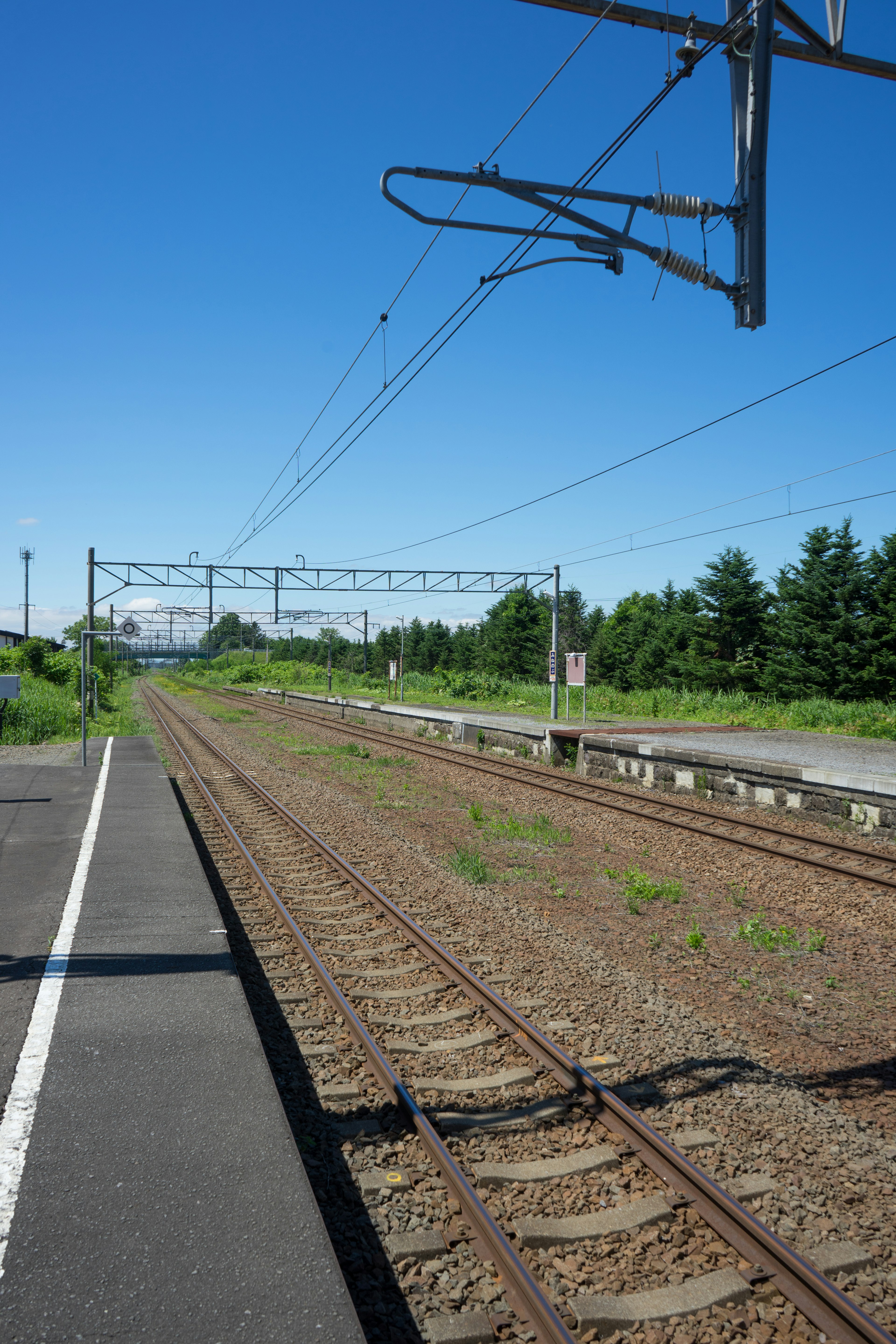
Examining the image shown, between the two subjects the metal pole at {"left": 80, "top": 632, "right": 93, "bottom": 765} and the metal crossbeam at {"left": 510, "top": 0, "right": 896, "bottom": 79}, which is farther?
the metal pole at {"left": 80, "top": 632, "right": 93, "bottom": 765}

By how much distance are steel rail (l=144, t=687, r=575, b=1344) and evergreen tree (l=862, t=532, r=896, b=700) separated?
95.7 ft

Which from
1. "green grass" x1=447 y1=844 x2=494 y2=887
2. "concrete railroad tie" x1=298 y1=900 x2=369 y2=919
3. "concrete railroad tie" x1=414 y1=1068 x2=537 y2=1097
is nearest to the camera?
"concrete railroad tie" x1=414 y1=1068 x2=537 y2=1097

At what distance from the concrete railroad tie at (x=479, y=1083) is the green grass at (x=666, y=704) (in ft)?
62.6

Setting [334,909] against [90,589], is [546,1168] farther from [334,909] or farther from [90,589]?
[90,589]

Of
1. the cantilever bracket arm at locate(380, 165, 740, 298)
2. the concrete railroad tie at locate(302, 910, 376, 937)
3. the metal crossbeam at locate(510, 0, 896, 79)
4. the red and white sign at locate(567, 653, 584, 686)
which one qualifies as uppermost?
the metal crossbeam at locate(510, 0, 896, 79)

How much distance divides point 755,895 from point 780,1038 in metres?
3.67

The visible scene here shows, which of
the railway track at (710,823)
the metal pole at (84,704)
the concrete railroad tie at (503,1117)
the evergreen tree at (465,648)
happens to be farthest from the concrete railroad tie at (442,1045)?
the evergreen tree at (465,648)

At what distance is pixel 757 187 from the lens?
533cm

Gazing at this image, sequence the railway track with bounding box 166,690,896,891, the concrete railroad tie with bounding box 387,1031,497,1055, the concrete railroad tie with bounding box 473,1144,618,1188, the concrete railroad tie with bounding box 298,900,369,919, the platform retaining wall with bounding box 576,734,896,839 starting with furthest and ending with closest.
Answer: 1. the platform retaining wall with bounding box 576,734,896,839
2. the railway track with bounding box 166,690,896,891
3. the concrete railroad tie with bounding box 298,900,369,919
4. the concrete railroad tie with bounding box 387,1031,497,1055
5. the concrete railroad tie with bounding box 473,1144,618,1188

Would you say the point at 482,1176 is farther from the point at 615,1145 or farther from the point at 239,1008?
the point at 239,1008

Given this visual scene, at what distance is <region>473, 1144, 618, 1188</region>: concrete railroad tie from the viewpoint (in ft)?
12.7

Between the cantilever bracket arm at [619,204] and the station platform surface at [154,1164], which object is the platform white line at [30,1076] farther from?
the cantilever bracket arm at [619,204]

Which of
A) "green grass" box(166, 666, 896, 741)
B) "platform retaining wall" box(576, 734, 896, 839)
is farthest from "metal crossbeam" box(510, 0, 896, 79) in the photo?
"green grass" box(166, 666, 896, 741)

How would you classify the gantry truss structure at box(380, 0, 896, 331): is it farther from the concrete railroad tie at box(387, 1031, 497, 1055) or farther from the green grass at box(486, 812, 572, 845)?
the green grass at box(486, 812, 572, 845)
